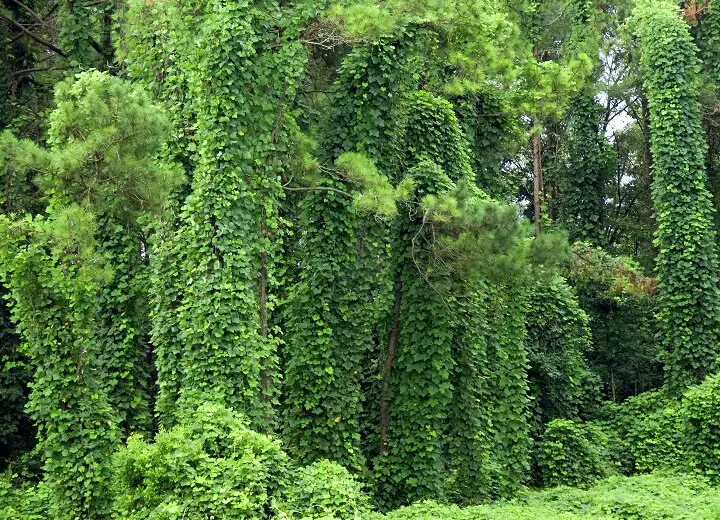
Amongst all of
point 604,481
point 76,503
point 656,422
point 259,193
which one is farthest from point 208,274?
point 656,422

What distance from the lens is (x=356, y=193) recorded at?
11.5 meters

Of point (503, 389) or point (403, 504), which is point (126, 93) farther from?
point (503, 389)

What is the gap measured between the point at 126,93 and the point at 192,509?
4.22 metres

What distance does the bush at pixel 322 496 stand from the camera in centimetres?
875

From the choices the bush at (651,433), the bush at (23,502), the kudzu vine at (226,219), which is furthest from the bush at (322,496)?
the bush at (651,433)

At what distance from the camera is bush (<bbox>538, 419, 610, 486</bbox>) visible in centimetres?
1631

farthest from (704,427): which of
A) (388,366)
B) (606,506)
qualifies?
(388,366)

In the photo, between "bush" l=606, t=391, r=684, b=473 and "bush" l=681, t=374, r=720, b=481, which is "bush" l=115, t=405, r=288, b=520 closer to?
"bush" l=681, t=374, r=720, b=481

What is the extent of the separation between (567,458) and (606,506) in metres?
6.00

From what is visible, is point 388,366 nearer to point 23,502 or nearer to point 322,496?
point 322,496

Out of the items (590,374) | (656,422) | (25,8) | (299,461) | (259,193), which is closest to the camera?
(259,193)

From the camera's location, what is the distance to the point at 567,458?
16.5m

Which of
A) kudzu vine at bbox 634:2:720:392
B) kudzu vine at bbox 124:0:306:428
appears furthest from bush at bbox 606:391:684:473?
kudzu vine at bbox 124:0:306:428

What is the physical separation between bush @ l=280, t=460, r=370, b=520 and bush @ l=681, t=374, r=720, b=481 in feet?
26.8
